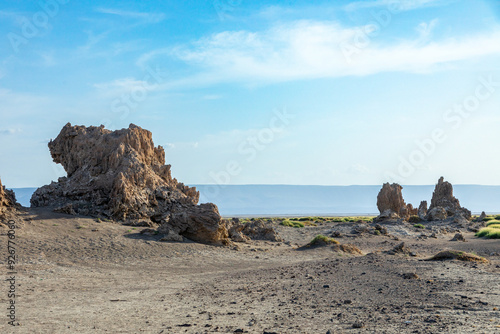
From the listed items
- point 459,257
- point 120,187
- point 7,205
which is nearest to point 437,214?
point 459,257

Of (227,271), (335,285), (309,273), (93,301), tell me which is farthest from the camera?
(227,271)

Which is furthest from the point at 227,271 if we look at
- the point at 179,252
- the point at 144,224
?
the point at 144,224

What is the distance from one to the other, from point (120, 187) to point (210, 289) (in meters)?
11.6

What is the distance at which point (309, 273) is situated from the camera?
44.5 feet

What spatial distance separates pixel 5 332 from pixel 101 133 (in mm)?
17923

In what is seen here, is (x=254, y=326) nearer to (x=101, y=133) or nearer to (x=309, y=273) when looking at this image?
(x=309, y=273)

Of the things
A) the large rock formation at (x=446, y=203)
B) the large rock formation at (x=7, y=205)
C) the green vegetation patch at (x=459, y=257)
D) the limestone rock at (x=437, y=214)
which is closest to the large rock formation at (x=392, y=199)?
the large rock formation at (x=446, y=203)

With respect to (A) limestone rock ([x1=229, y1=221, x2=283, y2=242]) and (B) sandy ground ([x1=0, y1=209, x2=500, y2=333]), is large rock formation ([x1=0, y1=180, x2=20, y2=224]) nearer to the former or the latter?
(B) sandy ground ([x1=0, y1=209, x2=500, y2=333])

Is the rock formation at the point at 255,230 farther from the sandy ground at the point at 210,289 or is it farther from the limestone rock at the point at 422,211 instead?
the limestone rock at the point at 422,211

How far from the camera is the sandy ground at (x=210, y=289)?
7.51m

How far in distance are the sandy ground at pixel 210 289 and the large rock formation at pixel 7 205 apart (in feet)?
2.18

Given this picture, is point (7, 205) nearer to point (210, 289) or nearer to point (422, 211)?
point (210, 289)

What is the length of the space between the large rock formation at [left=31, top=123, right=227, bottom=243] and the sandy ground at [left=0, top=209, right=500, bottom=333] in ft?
4.13

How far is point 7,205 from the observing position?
19.0 metres
